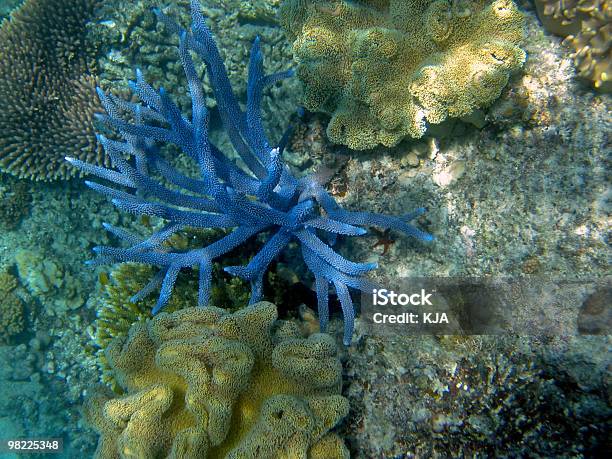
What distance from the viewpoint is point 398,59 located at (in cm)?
310

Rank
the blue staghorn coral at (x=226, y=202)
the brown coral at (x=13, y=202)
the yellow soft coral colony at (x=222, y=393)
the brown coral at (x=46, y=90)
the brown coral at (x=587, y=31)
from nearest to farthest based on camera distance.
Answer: the yellow soft coral colony at (x=222, y=393) → the brown coral at (x=587, y=31) → the blue staghorn coral at (x=226, y=202) → the brown coral at (x=46, y=90) → the brown coral at (x=13, y=202)

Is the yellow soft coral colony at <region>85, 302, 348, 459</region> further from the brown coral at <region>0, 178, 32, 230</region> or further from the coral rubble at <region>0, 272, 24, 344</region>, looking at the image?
the brown coral at <region>0, 178, 32, 230</region>

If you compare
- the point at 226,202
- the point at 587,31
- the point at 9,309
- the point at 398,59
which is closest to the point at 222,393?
the point at 226,202

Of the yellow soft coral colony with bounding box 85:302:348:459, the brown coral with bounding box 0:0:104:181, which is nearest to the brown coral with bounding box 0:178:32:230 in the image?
the brown coral with bounding box 0:0:104:181

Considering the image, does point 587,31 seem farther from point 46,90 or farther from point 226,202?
point 46,90

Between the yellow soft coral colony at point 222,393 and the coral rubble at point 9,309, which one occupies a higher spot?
the coral rubble at point 9,309

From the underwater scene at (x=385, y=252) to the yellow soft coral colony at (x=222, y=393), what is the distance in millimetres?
13

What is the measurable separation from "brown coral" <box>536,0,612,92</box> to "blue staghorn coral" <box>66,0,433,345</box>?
146 centimetres

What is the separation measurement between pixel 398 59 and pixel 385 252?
4.92 feet

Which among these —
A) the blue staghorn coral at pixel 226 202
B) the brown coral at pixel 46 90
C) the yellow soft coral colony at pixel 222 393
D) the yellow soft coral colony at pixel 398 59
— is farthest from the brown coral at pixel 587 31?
the brown coral at pixel 46 90

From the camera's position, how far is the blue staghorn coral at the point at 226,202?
2963mm

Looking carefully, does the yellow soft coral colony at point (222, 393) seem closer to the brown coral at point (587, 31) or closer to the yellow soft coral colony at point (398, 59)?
the yellow soft coral colony at point (398, 59)

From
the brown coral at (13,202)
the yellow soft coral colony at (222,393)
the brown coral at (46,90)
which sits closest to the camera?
the yellow soft coral colony at (222,393)

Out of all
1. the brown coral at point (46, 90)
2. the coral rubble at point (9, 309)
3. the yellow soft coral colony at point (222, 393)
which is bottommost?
the yellow soft coral colony at point (222, 393)
